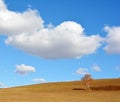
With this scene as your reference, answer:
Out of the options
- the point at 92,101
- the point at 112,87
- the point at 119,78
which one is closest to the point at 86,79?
the point at 112,87

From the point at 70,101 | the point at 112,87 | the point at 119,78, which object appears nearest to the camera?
the point at 70,101

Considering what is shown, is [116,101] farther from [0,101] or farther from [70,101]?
[0,101]

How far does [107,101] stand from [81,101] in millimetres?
3670

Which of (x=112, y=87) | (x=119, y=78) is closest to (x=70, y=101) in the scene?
(x=112, y=87)

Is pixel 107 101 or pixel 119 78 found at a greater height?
pixel 119 78

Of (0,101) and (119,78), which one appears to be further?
(119,78)

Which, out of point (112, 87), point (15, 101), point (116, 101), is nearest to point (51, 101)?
point (15, 101)

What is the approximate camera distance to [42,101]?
4753cm

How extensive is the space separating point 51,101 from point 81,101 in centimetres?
Answer: 406

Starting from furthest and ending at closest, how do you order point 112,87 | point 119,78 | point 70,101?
1. point 119,78
2. point 112,87
3. point 70,101

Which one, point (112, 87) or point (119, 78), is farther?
point (119, 78)

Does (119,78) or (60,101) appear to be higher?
(119,78)

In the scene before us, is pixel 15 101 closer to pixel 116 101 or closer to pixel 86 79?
pixel 116 101

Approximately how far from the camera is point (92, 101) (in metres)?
48.4
